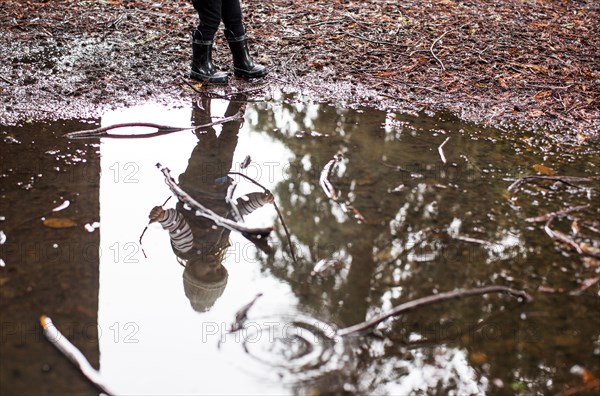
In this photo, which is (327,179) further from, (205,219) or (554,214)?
(554,214)

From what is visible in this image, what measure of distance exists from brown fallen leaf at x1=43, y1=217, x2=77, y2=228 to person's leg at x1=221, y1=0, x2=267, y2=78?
2.78 metres

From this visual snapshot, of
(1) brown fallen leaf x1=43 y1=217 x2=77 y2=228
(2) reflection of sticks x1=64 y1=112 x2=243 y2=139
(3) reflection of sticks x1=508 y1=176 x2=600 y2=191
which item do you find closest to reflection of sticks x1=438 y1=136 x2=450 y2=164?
(3) reflection of sticks x1=508 y1=176 x2=600 y2=191

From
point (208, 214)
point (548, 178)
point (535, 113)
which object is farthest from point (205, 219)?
point (535, 113)

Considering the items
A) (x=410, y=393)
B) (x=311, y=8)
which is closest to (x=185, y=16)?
(x=311, y=8)

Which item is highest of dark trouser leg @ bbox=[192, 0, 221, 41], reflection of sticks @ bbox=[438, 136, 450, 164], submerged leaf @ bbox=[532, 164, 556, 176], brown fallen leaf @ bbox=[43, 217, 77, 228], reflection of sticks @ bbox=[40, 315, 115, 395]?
dark trouser leg @ bbox=[192, 0, 221, 41]

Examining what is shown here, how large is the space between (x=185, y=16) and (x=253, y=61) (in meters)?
1.64

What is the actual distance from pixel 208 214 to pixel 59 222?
76 centimetres

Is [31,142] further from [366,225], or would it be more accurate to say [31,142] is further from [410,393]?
[410,393]

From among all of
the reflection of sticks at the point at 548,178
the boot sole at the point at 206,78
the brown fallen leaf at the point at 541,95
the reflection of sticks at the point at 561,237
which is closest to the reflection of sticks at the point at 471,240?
the reflection of sticks at the point at 561,237

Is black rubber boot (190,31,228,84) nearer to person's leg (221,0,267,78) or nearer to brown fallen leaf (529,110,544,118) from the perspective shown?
person's leg (221,0,267,78)

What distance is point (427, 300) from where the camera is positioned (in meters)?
2.85

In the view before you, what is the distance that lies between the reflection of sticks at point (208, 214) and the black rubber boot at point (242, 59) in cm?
212

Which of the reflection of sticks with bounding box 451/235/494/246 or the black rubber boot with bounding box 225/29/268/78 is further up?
the black rubber boot with bounding box 225/29/268/78

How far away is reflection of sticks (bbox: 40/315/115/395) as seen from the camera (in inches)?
92.8
